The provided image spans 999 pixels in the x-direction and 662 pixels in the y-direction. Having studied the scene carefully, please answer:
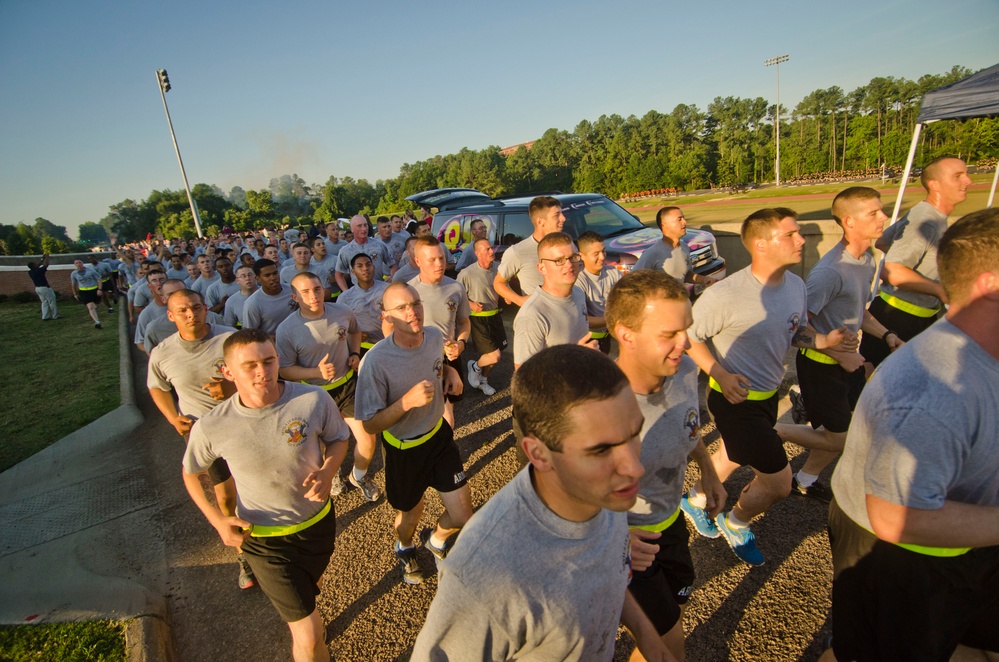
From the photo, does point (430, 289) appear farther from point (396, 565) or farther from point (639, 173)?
point (639, 173)

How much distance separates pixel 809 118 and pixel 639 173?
32122mm

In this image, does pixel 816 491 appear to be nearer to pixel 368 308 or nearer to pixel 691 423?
pixel 691 423

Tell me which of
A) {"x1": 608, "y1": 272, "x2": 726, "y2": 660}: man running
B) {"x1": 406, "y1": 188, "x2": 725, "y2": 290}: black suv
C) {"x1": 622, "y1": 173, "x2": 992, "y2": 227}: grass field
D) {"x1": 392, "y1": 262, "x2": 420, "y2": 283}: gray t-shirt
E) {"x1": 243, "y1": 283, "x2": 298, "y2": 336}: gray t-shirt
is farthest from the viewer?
{"x1": 622, "y1": 173, "x2": 992, "y2": 227}: grass field

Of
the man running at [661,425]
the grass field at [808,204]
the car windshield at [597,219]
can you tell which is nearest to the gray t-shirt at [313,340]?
the man running at [661,425]

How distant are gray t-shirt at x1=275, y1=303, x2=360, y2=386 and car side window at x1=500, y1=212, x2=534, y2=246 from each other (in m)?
4.99

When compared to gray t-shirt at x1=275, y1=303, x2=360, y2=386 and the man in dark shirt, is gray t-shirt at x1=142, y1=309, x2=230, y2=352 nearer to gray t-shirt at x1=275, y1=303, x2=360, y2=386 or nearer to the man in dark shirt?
gray t-shirt at x1=275, y1=303, x2=360, y2=386

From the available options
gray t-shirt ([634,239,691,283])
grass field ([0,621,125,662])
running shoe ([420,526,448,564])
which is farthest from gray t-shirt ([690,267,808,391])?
grass field ([0,621,125,662])

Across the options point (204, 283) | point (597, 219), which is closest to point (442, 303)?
point (597, 219)

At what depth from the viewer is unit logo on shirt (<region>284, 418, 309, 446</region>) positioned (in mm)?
2922

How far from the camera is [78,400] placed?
9109 millimetres

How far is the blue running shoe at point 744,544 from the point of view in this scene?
11.2 ft

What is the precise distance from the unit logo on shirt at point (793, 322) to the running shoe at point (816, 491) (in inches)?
51.7

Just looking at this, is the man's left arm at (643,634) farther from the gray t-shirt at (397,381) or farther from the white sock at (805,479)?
the white sock at (805,479)

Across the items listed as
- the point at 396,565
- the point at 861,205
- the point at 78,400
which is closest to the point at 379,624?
the point at 396,565
